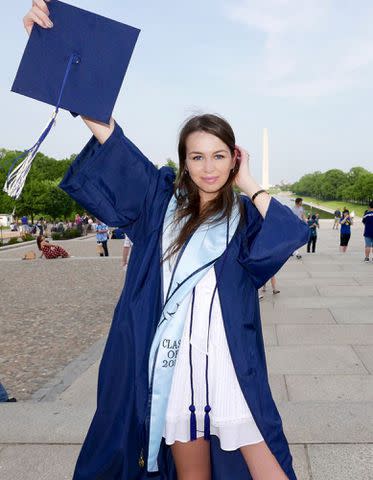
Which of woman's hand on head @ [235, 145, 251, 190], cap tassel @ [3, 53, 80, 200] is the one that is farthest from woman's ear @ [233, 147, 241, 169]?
cap tassel @ [3, 53, 80, 200]

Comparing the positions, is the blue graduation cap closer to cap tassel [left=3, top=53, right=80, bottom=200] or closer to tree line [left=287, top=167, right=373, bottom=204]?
cap tassel [left=3, top=53, right=80, bottom=200]

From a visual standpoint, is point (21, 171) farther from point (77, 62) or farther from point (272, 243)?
point (272, 243)

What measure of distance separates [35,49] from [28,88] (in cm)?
14

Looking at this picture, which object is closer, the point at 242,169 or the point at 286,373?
the point at 242,169

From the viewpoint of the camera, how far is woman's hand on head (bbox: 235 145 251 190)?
1.95 m

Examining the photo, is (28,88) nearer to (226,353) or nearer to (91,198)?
(91,198)

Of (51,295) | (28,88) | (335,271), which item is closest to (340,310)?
(335,271)

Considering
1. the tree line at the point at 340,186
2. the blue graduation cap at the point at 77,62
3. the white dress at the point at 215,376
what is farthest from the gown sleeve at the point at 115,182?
the tree line at the point at 340,186

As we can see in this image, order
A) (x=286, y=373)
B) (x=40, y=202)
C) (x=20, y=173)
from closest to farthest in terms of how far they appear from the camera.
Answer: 1. (x=20, y=173)
2. (x=286, y=373)
3. (x=40, y=202)

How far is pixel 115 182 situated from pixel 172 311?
0.52m

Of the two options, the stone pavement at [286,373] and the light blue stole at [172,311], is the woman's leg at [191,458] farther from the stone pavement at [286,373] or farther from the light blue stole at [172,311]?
the stone pavement at [286,373]

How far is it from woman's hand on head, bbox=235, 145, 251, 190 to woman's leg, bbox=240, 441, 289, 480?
0.90m

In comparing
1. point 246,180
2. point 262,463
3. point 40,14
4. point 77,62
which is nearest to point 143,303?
point 246,180

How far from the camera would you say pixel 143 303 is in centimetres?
185
